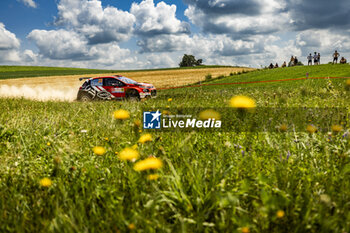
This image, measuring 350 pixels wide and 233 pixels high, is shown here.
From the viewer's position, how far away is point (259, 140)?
3.34 m

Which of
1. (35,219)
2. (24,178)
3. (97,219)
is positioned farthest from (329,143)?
(24,178)

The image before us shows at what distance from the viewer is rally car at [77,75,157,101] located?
15508 mm

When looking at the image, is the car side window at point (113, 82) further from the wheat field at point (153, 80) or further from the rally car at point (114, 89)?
the wheat field at point (153, 80)

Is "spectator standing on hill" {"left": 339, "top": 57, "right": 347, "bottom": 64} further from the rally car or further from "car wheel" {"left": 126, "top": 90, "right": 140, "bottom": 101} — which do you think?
"car wheel" {"left": 126, "top": 90, "right": 140, "bottom": 101}

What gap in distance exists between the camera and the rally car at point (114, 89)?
1551 cm

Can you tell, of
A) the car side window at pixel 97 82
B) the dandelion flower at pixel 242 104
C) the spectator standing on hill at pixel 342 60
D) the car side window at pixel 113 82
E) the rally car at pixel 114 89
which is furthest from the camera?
the spectator standing on hill at pixel 342 60

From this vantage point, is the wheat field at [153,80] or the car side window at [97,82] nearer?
the car side window at [97,82]

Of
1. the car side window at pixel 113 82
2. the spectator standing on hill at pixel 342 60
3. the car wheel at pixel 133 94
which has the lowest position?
the car wheel at pixel 133 94

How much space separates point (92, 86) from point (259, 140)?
15.3m

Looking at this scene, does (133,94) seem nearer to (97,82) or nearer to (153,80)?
(97,82)

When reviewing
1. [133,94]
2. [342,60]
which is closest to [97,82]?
[133,94]

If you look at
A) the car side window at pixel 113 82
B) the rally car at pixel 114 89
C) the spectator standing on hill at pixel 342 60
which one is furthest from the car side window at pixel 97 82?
the spectator standing on hill at pixel 342 60

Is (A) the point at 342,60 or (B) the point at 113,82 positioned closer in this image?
(B) the point at 113,82

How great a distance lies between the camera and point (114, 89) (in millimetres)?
16234
